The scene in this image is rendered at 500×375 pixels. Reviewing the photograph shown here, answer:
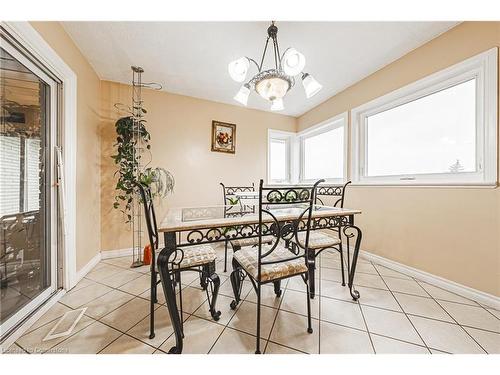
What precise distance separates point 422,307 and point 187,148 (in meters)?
3.15

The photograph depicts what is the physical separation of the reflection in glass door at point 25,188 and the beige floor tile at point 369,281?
271 cm

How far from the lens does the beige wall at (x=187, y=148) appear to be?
2475 millimetres

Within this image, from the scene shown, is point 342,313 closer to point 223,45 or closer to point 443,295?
point 443,295

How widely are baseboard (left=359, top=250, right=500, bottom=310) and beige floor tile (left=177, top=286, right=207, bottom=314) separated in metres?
2.05

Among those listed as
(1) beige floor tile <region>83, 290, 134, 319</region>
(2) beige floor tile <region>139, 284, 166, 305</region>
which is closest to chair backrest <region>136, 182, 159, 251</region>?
(2) beige floor tile <region>139, 284, 166, 305</region>

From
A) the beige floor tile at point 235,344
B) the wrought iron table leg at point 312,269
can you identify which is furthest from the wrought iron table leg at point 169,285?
the wrought iron table leg at point 312,269

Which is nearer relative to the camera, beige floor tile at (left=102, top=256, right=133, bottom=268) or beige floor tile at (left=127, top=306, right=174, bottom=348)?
beige floor tile at (left=127, top=306, right=174, bottom=348)

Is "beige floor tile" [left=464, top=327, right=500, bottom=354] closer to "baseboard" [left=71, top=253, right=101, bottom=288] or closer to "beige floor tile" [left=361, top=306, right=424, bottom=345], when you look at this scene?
"beige floor tile" [left=361, top=306, right=424, bottom=345]

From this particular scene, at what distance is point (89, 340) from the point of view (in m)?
1.14

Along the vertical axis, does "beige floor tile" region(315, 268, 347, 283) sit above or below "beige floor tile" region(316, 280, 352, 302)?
below

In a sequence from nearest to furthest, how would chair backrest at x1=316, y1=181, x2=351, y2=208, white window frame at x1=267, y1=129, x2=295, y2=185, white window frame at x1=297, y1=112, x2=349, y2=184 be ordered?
chair backrest at x1=316, y1=181, x2=351, y2=208 → white window frame at x1=297, y1=112, x2=349, y2=184 → white window frame at x1=267, y1=129, x2=295, y2=185

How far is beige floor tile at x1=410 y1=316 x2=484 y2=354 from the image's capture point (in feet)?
3.52

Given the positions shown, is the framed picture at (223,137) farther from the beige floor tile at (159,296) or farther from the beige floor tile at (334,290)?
the beige floor tile at (334,290)
